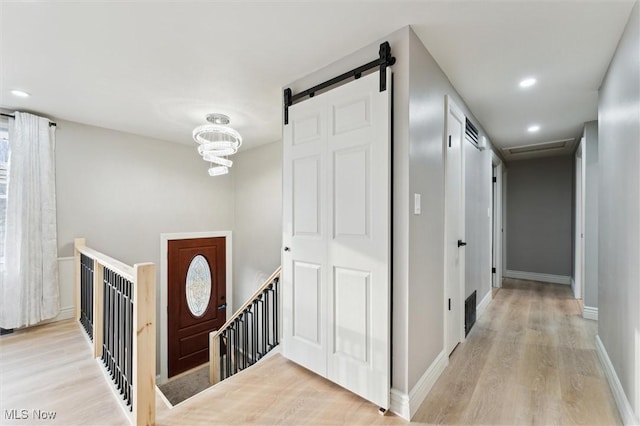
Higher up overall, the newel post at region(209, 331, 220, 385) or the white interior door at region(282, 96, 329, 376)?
the white interior door at region(282, 96, 329, 376)

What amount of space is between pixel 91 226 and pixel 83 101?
1.49 metres

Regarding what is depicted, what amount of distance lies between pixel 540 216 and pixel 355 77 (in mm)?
5551

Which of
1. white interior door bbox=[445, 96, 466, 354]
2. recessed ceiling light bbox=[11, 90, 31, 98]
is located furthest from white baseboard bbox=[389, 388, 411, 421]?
recessed ceiling light bbox=[11, 90, 31, 98]

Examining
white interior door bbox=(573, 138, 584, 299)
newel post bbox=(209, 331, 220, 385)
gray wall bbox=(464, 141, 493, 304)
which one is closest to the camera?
gray wall bbox=(464, 141, 493, 304)

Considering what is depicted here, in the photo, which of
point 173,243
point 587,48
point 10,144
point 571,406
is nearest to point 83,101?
point 10,144

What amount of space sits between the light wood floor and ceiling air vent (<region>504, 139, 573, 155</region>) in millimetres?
3022

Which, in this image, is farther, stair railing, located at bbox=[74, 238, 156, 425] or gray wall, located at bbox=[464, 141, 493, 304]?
gray wall, located at bbox=[464, 141, 493, 304]

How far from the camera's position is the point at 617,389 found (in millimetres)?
1850

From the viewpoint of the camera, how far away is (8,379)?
206cm

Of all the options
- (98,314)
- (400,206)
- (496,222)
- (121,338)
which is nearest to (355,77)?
(400,206)

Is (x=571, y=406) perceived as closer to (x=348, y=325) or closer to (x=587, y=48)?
(x=348, y=325)

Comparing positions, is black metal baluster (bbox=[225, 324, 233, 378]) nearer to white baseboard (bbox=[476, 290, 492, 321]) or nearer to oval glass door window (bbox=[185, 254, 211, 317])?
oval glass door window (bbox=[185, 254, 211, 317])

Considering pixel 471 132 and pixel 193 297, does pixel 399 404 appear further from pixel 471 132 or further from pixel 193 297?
pixel 193 297

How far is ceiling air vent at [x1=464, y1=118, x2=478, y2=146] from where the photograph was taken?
2951mm
